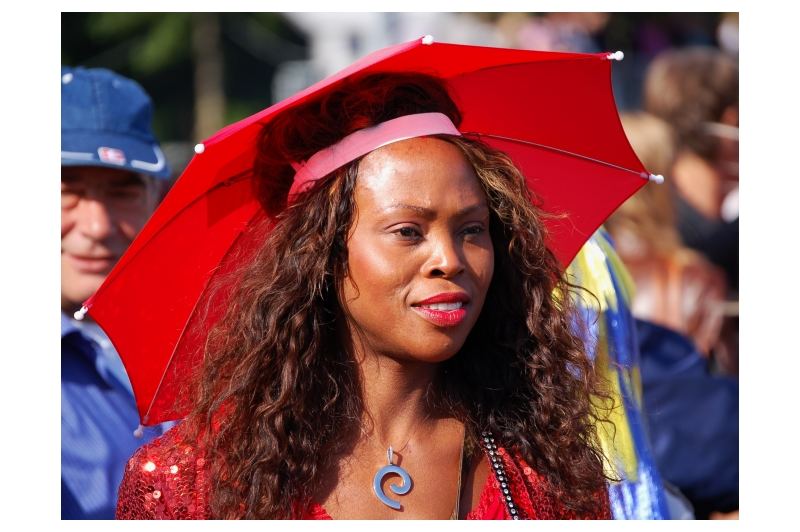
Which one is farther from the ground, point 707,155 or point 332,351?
point 707,155

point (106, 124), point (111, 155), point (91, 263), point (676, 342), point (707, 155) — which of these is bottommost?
point (676, 342)

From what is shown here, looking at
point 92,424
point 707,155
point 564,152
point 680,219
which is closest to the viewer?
point 564,152

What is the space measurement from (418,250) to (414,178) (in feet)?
0.49

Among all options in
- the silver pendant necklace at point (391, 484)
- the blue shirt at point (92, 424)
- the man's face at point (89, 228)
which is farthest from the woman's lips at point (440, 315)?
the man's face at point (89, 228)

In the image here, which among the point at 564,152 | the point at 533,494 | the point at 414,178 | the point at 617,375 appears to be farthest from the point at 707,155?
the point at 414,178

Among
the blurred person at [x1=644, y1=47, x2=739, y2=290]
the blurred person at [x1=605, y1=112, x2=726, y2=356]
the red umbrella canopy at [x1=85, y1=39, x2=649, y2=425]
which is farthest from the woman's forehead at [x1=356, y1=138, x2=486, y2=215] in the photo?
the blurred person at [x1=644, y1=47, x2=739, y2=290]

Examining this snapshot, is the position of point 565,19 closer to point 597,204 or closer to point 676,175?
point 676,175

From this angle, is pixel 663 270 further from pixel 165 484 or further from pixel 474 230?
pixel 165 484

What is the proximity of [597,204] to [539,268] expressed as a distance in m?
0.37

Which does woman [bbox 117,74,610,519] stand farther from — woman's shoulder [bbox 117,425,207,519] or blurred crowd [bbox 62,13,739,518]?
blurred crowd [bbox 62,13,739,518]

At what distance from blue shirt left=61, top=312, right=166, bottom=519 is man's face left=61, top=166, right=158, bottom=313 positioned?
6.2 inches

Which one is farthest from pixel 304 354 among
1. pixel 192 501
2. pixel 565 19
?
pixel 565 19

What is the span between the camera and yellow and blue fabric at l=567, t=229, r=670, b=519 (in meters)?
2.82

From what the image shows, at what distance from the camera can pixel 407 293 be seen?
2201 mm
